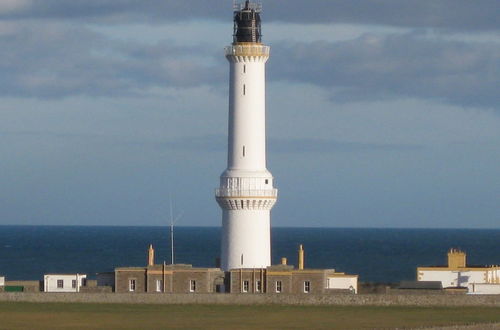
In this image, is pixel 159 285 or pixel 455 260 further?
pixel 455 260

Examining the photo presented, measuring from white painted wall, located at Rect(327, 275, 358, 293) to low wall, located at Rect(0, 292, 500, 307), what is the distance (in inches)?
160

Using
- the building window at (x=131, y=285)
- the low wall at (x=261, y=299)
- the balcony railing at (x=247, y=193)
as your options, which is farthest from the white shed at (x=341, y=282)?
the building window at (x=131, y=285)

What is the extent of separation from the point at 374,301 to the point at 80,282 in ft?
Answer: 62.2

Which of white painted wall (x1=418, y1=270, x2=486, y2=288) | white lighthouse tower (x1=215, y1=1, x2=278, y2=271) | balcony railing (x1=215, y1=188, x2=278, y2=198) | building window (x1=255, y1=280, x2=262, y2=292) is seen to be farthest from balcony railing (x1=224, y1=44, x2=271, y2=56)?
white painted wall (x1=418, y1=270, x2=486, y2=288)

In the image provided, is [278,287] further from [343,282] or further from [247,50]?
[247,50]

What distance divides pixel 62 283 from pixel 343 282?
17.3 metres

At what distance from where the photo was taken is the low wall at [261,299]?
9500 cm

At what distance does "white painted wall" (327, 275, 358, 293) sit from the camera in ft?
329

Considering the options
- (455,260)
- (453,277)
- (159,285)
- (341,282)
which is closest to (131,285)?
(159,285)

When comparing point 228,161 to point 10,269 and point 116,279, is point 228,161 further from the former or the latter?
point 10,269

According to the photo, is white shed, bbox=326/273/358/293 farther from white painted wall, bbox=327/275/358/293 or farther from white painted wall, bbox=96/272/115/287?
white painted wall, bbox=96/272/115/287

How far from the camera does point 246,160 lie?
323ft

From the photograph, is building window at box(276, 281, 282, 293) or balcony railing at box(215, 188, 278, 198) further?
balcony railing at box(215, 188, 278, 198)

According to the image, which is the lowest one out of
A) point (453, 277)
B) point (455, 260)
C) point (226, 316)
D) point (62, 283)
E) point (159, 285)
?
point (226, 316)
